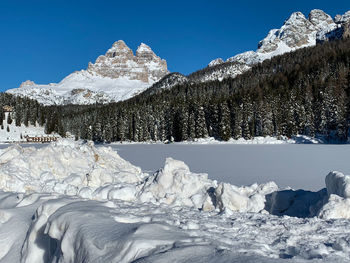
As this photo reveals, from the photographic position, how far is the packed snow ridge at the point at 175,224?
3.54m

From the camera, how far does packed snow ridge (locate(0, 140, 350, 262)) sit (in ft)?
11.6

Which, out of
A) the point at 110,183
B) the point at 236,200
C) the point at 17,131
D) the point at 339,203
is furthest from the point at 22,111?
the point at 339,203

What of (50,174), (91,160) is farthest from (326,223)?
(91,160)

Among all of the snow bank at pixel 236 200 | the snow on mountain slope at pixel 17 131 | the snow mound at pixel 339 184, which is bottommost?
the snow bank at pixel 236 200

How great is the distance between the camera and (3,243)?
17.2ft

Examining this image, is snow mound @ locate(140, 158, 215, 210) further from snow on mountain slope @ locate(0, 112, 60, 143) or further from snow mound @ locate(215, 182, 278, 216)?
snow on mountain slope @ locate(0, 112, 60, 143)

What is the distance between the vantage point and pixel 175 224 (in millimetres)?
4965

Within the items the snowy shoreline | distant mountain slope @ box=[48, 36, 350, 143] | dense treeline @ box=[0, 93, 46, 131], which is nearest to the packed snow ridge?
the snowy shoreline

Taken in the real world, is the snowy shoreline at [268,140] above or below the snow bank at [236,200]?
above

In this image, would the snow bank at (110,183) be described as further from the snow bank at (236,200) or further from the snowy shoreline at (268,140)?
the snowy shoreline at (268,140)

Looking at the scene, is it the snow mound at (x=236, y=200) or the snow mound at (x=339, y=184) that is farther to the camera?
the snow mound at (x=236, y=200)

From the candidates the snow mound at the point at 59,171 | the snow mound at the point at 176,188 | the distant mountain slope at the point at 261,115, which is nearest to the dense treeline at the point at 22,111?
the distant mountain slope at the point at 261,115

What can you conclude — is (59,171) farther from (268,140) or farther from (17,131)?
(17,131)

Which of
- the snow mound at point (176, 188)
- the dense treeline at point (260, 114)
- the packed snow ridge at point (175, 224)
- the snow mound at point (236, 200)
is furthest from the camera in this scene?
the dense treeline at point (260, 114)
